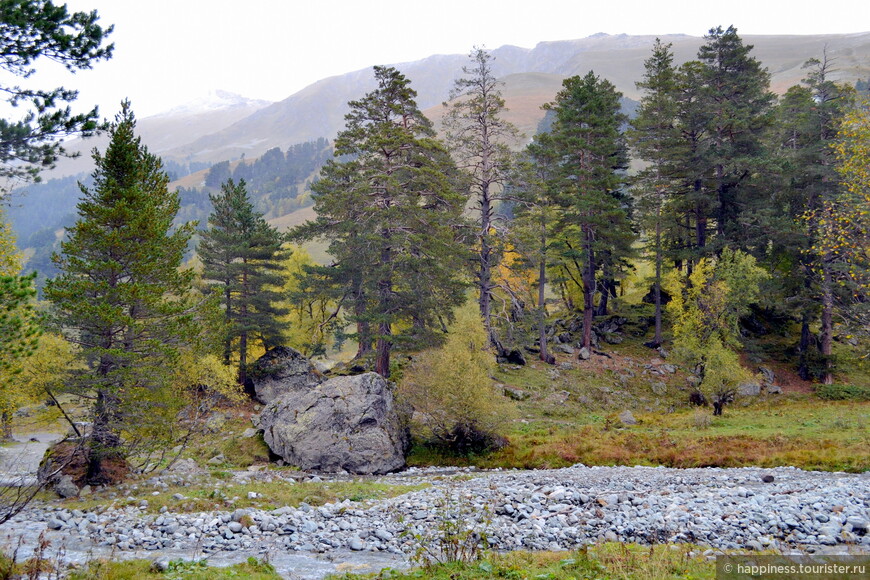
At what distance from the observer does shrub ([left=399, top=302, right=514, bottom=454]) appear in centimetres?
2516

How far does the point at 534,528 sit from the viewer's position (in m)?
13.1

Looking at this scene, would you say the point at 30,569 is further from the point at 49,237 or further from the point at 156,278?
the point at 49,237

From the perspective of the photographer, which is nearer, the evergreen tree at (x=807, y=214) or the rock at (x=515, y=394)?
the rock at (x=515, y=394)

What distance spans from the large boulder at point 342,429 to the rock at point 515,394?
1013 cm

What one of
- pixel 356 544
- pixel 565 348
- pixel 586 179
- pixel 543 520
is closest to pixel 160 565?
pixel 356 544

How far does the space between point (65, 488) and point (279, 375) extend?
69.6ft

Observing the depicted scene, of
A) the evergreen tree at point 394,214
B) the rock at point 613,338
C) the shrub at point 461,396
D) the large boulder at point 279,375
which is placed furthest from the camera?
the rock at point 613,338

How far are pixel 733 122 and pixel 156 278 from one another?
44223mm

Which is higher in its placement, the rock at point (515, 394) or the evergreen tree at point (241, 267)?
the evergreen tree at point (241, 267)

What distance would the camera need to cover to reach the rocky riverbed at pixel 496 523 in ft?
37.8

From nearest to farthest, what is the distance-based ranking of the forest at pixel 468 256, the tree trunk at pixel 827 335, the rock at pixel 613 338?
the forest at pixel 468 256, the tree trunk at pixel 827 335, the rock at pixel 613 338

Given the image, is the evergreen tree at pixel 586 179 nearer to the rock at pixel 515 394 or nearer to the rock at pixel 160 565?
the rock at pixel 515 394

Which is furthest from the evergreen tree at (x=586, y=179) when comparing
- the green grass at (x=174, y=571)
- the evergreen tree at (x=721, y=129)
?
the green grass at (x=174, y=571)

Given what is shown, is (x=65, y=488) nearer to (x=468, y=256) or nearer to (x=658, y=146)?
(x=468, y=256)
